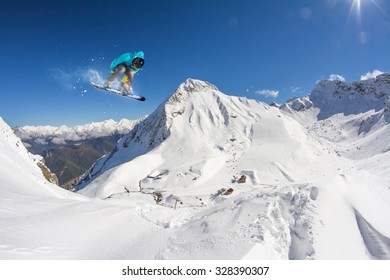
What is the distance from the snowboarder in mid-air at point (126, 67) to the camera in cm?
Answer: 1961

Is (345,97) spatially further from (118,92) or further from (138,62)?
(138,62)

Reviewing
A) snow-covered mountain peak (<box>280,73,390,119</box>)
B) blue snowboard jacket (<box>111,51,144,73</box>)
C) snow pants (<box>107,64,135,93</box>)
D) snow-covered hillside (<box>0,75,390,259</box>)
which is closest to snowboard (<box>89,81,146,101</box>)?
snow pants (<box>107,64,135,93</box>)

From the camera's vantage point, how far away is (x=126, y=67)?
2045 cm

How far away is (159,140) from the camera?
86188mm

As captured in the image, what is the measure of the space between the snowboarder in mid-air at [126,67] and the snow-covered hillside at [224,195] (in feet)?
30.1

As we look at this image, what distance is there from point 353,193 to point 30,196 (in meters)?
19.7

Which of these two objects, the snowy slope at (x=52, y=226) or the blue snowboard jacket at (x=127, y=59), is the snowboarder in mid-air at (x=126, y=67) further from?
the snowy slope at (x=52, y=226)

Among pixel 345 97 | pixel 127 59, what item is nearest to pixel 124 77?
pixel 127 59

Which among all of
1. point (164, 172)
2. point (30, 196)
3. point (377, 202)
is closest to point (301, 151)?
point (164, 172)

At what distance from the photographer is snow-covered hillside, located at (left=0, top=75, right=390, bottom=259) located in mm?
12602

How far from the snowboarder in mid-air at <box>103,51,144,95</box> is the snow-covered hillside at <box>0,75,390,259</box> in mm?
9180
